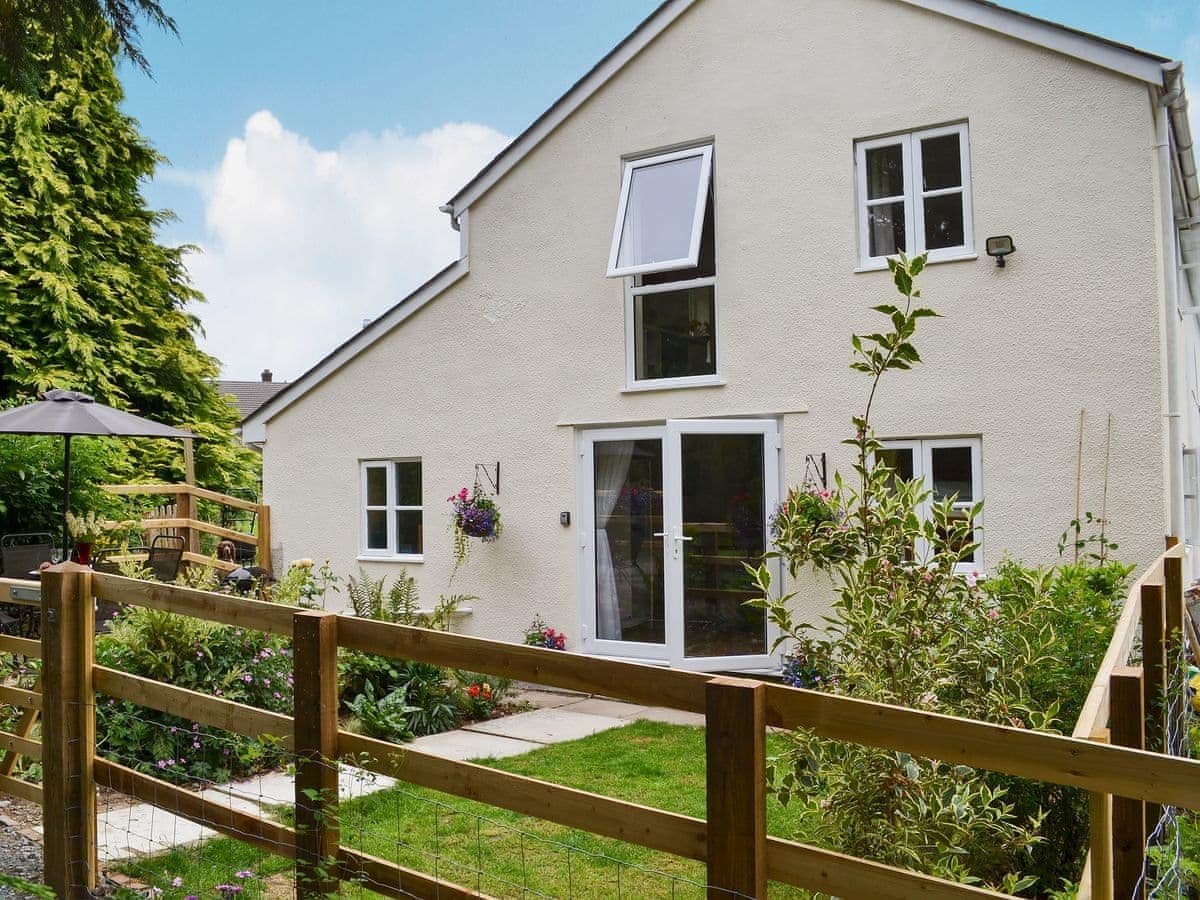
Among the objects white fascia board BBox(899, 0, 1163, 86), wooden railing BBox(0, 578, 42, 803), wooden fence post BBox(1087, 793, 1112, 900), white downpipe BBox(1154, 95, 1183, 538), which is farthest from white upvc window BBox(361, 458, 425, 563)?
wooden fence post BBox(1087, 793, 1112, 900)

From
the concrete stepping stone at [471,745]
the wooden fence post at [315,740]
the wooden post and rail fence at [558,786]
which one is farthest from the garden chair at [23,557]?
the wooden fence post at [315,740]

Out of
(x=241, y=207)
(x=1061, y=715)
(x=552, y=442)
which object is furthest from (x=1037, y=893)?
(x=241, y=207)

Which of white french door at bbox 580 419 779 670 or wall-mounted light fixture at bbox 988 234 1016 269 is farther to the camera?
white french door at bbox 580 419 779 670

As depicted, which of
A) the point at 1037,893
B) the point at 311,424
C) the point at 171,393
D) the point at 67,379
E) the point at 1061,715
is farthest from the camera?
the point at 171,393

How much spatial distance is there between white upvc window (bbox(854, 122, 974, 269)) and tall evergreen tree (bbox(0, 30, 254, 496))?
526 inches

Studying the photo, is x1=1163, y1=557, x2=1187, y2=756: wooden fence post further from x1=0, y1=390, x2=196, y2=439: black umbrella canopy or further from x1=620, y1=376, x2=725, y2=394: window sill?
x1=0, y1=390, x2=196, y2=439: black umbrella canopy

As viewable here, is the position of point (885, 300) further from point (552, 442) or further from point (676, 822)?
point (676, 822)

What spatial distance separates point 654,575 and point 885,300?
316 centimetres

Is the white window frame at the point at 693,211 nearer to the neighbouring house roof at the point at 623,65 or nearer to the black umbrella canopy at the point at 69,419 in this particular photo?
the neighbouring house roof at the point at 623,65

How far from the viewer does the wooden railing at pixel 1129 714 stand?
→ 82.3 inches

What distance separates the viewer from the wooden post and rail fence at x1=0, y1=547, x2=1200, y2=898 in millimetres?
2047

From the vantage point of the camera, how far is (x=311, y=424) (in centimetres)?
1166

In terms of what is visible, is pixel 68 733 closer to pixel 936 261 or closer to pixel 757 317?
Answer: pixel 757 317

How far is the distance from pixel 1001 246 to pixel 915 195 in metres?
0.90
